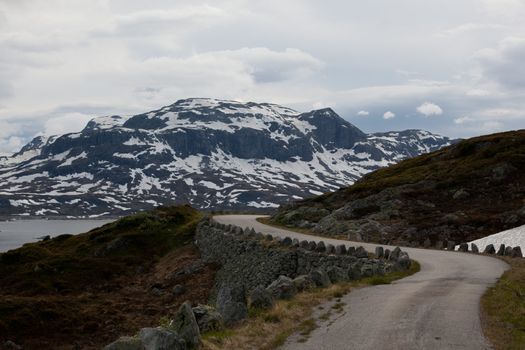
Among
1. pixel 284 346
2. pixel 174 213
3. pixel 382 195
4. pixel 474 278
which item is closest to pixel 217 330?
pixel 284 346

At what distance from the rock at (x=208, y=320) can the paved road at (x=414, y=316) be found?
10.0 feet

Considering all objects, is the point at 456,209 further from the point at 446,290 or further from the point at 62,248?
the point at 62,248

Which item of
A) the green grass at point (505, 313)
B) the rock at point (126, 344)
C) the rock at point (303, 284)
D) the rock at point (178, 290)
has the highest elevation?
the rock at point (126, 344)

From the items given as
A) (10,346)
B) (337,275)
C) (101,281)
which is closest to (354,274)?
(337,275)

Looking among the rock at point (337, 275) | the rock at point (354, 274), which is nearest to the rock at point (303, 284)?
the rock at point (337, 275)

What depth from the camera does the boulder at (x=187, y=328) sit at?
43.4 feet

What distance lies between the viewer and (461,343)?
512 inches

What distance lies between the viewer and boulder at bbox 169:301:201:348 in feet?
43.4

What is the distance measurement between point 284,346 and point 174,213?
6403 centimetres

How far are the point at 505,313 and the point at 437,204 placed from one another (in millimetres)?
45514

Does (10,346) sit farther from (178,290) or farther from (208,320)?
(208,320)

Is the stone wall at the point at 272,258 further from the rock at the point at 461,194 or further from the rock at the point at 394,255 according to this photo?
the rock at the point at 461,194

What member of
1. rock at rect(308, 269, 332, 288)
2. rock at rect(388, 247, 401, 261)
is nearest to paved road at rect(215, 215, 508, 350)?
rock at rect(308, 269, 332, 288)

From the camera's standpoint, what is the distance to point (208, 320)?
15812mm
